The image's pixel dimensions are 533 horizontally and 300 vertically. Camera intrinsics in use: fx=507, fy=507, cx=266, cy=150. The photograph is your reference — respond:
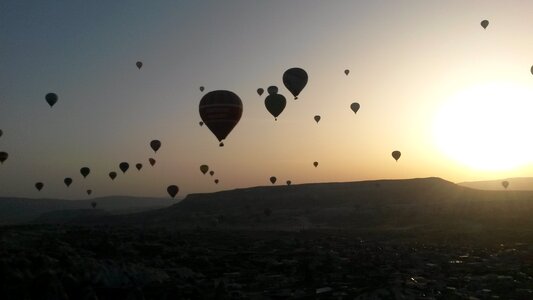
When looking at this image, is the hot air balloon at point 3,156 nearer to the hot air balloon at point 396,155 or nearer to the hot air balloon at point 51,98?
the hot air balloon at point 51,98

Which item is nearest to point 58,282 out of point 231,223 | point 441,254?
point 441,254

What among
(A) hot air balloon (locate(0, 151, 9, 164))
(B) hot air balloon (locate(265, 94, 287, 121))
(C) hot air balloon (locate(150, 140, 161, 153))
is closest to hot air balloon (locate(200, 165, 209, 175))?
(C) hot air balloon (locate(150, 140, 161, 153))

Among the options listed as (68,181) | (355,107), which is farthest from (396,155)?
(68,181)

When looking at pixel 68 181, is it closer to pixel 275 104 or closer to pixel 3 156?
pixel 3 156

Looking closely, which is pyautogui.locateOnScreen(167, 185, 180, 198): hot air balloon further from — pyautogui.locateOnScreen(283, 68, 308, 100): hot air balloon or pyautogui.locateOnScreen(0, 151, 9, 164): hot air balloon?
pyautogui.locateOnScreen(283, 68, 308, 100): hot air balloon

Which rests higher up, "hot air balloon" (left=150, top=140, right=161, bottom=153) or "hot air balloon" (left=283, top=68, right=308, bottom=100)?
"hot air balloon" (left=283, top=68, right=308, bottom=100)

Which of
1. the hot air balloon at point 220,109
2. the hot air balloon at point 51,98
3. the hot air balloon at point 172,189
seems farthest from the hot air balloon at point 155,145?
the hot air balloon at point 220,109
